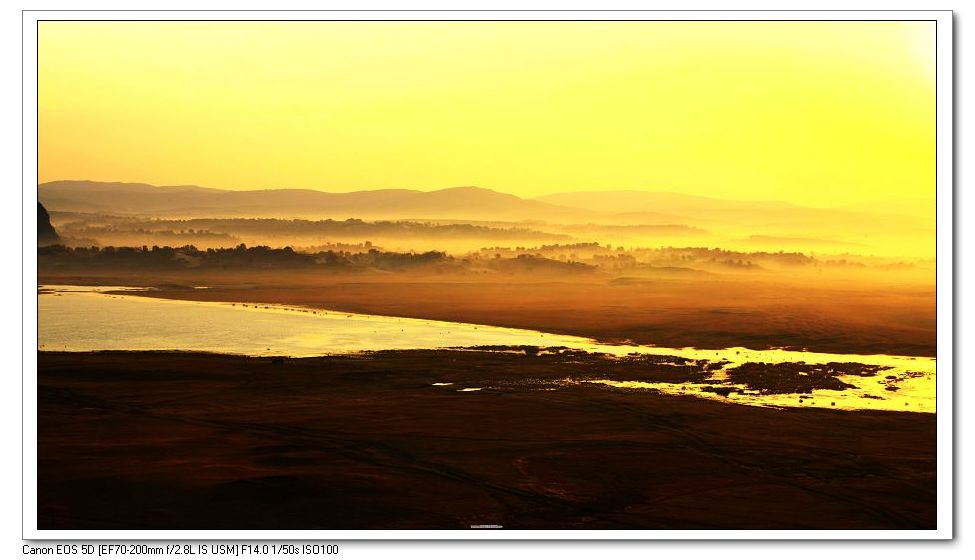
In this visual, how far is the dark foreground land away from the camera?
18.9 ft

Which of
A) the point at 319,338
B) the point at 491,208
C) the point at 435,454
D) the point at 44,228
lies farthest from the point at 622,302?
the point at 44,228

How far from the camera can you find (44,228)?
6.29 m

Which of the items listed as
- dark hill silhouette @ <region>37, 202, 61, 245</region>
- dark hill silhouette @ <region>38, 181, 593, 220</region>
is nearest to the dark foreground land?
dark hill silhouette @ <region>37, 202, 61, 245</region>

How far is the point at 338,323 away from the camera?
294 inches

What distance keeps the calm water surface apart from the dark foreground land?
0.38 ft

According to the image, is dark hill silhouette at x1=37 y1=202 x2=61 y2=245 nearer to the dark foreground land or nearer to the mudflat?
the mudflat

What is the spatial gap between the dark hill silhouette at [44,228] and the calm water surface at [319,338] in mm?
322

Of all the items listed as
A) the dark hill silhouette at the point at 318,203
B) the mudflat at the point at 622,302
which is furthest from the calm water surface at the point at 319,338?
the dark hill silhouette at the point at 318,203

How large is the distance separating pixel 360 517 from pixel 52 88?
355 centimetres

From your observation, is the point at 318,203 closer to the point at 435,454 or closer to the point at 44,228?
the point at 44,228
